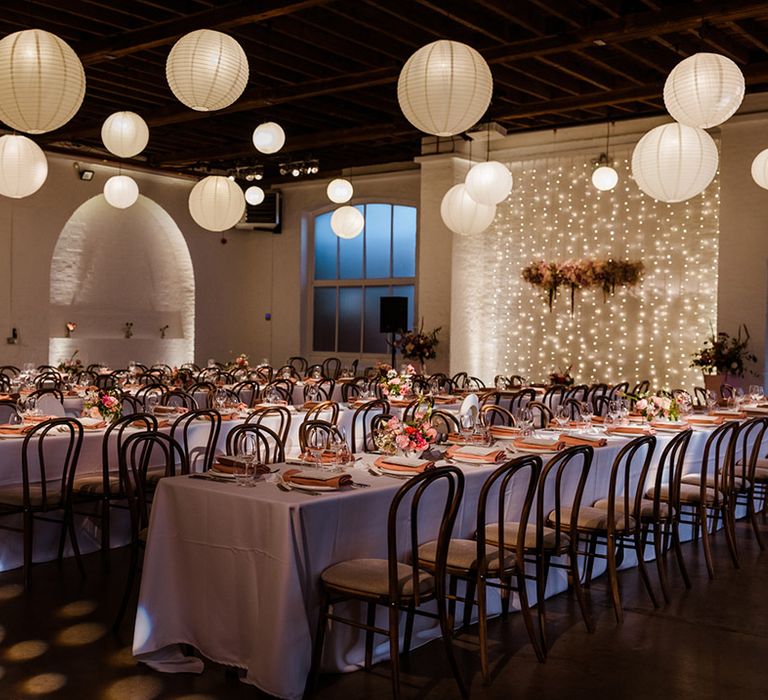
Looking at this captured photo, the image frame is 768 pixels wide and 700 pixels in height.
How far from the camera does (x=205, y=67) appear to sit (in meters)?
5.63

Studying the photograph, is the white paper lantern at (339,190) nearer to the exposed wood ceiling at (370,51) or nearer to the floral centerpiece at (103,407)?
the exposed wood ceiling at (370,51)

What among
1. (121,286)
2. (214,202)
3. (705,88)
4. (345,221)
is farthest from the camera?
(121,286)

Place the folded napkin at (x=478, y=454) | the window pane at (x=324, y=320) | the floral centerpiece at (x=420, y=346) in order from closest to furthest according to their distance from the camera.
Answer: the folded napkin at (x=478, y=454) < the floral centerpiece at (x=420, y=346) < the window pane at (x=324, y=320)

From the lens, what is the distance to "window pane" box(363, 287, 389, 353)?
15.4 meters

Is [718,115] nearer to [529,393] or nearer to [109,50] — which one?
[529,393]

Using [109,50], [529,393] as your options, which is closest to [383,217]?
[529,393]

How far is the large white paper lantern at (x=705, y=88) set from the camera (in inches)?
225

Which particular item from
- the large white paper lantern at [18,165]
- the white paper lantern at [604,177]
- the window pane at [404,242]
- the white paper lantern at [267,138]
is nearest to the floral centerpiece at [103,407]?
the large white paper lantern at [18,165]

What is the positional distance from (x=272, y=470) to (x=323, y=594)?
67 cm

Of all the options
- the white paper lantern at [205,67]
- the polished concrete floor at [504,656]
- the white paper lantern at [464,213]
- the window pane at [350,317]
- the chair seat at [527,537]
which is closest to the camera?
the polished concrete floor at [504,656]

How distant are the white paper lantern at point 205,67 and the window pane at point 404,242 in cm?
917

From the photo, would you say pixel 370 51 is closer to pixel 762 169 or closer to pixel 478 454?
pixel 762 169

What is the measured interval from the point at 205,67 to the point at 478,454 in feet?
9.45

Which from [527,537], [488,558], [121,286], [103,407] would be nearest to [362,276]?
[121,286]
